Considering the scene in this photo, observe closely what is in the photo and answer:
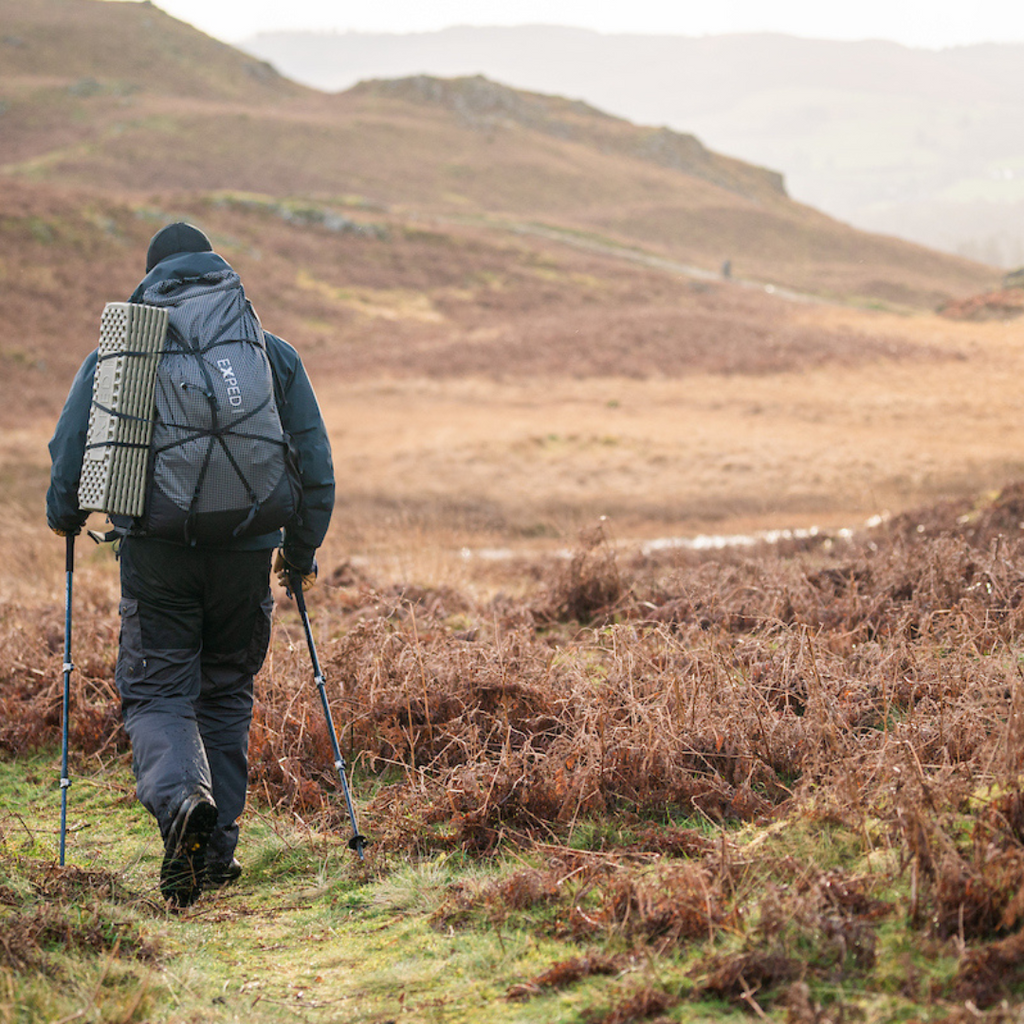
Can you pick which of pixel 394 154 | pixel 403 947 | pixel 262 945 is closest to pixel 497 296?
pixel 394 154

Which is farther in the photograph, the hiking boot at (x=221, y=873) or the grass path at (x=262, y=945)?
the hiking boot at (x=221, y=873)

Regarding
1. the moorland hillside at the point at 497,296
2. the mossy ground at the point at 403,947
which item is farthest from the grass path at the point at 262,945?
the moorland hillside at the point at 497,296

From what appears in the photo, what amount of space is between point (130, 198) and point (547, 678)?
43.5 metres

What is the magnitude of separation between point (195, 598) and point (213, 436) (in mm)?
609

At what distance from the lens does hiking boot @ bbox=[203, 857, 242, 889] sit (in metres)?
3.51

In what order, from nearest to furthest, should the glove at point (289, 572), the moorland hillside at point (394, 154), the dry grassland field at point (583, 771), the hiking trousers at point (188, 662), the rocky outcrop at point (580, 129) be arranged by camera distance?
the dry grassland field at point (583, 771) → the hiking trousers at point (188, 662) → the glove at point (289, 572) → the moorland hillside at point (394, 154) → the rocky outcrop at point (580, 129)

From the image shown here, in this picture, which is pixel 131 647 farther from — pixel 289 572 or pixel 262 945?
pixel 262 945

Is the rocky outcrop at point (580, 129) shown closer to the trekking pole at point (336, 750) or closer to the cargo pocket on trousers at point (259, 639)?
the trekking pole at point (336, 750)

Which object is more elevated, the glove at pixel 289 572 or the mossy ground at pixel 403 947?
the glove at pixel 289 572

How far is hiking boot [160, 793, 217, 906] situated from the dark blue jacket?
34.8 inches

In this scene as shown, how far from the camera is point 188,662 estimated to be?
354 cm

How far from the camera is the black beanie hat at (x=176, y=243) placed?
3709 mm

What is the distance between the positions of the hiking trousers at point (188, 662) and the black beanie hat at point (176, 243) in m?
1.12

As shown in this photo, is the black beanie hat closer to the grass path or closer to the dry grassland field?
the dry grassland field
